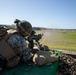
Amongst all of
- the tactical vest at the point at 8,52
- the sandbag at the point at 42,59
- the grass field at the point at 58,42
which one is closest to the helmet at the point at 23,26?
the tactical vest at the point at 8,52

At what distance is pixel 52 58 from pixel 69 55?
2.37 m

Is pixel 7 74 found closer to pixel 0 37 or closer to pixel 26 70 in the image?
pixel 26 70

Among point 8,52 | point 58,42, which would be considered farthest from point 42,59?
point 58,42

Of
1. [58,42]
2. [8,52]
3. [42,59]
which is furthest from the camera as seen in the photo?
[58,42]

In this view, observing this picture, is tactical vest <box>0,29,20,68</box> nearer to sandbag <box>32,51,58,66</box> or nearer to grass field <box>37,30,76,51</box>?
sandbag <box>32,51,58,66</box>

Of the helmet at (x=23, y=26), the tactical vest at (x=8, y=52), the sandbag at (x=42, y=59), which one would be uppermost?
the helmet at (x=23, y=26)

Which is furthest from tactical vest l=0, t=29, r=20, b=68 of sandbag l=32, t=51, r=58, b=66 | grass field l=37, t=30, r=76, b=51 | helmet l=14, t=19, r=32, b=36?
grass field l=37, t=30, r=76, b=51

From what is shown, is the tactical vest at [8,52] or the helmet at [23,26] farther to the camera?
the helmet at [23,26]

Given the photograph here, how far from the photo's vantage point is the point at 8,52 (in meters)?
4.08

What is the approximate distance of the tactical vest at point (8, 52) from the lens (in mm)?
4035

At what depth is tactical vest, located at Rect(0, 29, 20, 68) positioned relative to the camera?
13.2ft

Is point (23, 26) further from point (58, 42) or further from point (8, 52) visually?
point (58, 42)

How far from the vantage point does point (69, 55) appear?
698 centimetres

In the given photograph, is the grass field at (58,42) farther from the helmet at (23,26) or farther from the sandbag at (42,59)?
the helmet at (23,26)
